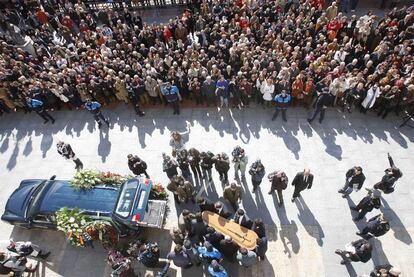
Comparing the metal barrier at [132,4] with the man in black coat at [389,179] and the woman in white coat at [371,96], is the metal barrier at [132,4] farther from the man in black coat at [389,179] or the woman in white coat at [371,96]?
the man in black coat at [389,179]

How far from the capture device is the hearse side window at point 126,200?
353 inches

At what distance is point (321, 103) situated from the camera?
1191 cm

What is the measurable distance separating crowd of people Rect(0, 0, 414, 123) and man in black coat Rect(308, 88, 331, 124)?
0.04 metres

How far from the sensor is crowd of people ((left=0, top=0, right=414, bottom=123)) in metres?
12.3

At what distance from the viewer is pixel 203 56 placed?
543 inches

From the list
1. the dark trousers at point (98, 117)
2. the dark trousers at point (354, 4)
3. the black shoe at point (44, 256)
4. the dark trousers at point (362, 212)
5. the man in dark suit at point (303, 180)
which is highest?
the dark trousers at point (354, 4)

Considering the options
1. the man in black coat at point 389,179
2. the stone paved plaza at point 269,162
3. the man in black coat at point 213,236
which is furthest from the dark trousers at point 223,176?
the man in black coat at point 389,179

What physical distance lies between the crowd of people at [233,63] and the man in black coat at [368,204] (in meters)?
4.18

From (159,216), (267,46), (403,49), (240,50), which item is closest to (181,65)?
(240,50)

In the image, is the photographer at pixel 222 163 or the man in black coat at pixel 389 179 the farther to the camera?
the photographer at pixel 222 163

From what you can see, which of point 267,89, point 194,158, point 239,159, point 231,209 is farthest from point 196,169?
point 267,89

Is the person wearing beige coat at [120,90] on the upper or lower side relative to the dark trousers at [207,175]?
upper

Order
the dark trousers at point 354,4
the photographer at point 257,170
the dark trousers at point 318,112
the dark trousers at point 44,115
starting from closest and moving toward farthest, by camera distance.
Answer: the photographer at point 257,170 < the dark trousers at point 318,112 < the dark trousers at point 44,115 < the dark trousers at point 354,4

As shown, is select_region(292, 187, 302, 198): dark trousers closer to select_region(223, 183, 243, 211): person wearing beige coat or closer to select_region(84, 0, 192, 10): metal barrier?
select_region(223, 183, 243, 211): person wearing beige coat
